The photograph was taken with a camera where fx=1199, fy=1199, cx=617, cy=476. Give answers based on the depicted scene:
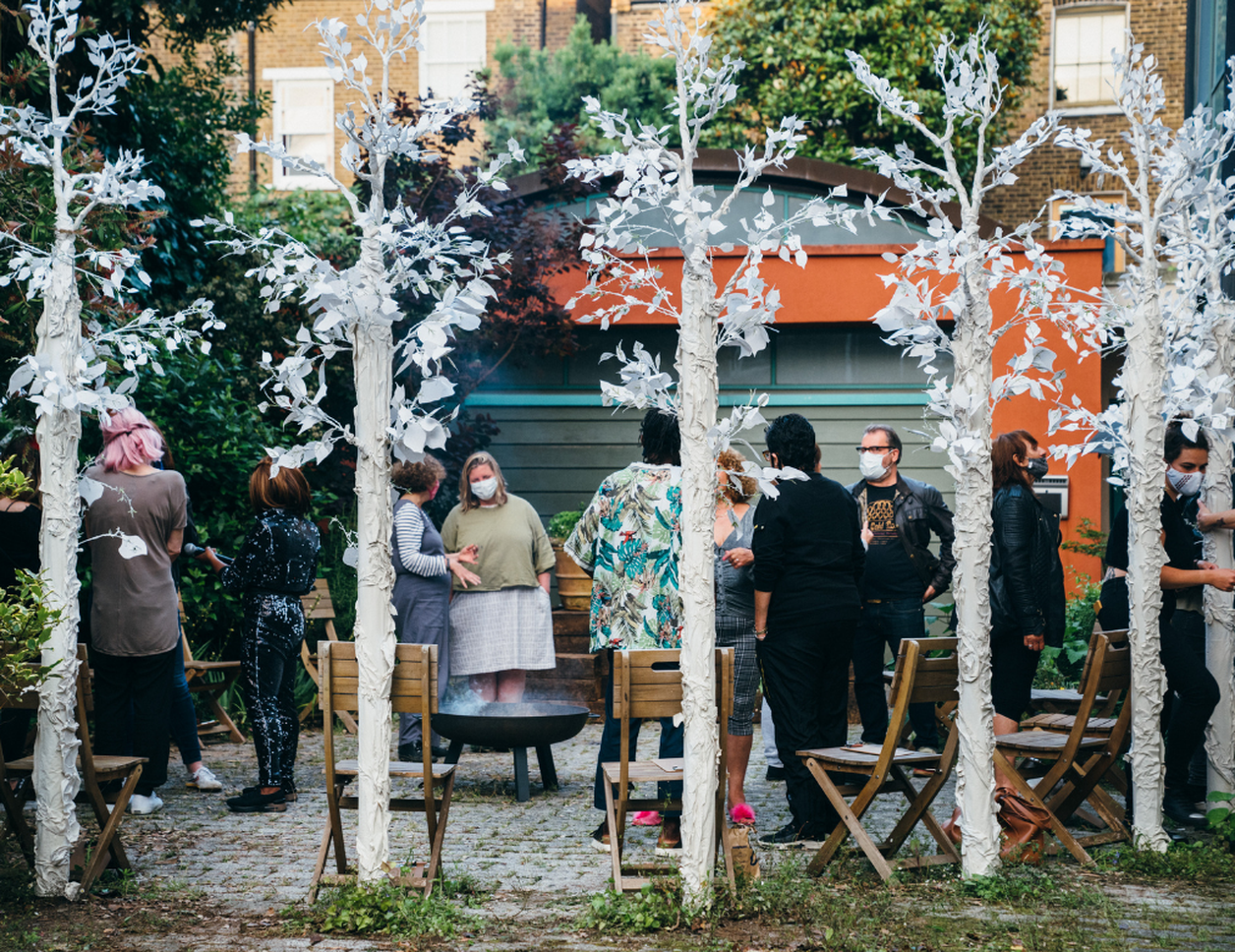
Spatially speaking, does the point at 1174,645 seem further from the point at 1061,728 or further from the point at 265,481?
the point at 265,481

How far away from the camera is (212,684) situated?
8.16 meters

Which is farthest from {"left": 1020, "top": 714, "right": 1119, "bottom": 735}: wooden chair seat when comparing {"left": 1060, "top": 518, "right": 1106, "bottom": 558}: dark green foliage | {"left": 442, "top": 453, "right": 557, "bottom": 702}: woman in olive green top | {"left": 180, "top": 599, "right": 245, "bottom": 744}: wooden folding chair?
{"left": 180, "top": 599, "right": 245, "bottom": 744}: wooden folding chair

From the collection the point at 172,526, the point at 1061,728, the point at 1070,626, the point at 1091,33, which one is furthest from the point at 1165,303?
the point at 1091,33

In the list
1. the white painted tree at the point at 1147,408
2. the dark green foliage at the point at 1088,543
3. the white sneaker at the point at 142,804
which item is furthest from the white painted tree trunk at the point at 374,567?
the dark green foliage at the point at 1088,543

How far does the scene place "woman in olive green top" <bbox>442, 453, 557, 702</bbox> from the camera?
7.59 metres

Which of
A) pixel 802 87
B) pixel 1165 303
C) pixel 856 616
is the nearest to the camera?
pixel 856 616

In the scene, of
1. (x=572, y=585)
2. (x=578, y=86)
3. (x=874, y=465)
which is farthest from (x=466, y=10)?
(x=874, y=465)

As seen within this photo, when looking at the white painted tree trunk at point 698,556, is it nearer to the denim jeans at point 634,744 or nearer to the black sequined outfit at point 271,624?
the denim jeans at point 634,744

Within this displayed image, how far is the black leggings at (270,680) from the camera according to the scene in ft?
21.3

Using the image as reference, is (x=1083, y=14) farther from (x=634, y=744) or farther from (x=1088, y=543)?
(x=634, y=744)

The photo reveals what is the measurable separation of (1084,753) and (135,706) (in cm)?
475

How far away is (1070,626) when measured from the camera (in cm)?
893

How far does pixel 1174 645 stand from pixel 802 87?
15076 millimetres

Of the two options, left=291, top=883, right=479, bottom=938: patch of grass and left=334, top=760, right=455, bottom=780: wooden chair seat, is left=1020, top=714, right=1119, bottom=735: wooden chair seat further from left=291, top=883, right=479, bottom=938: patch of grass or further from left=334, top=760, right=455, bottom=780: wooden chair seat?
left=291, top=883, right=479, bottom=938: patch of grass
